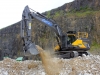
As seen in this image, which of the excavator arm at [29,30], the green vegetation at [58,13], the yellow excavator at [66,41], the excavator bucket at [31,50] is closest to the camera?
the excavator bucket at [31,50]

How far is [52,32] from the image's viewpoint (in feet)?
124

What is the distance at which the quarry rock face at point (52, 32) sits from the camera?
38812mm

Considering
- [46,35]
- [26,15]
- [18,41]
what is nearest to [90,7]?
[46,35]

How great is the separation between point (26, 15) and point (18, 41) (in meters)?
36.1

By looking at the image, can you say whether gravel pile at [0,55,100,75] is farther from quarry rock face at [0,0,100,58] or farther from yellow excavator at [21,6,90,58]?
quarry rock face at [0,0,100,58]

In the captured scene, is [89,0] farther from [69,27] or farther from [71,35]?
[71,35]

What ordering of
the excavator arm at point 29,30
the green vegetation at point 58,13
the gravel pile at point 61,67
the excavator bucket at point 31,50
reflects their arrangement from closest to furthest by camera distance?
the gravel pile at point 61,67 → the excavator bucket at point 31,50 → the excavator arm at point 29,30 → the green vegetation at point 58,13

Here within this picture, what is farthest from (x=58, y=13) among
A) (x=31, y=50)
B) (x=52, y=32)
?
(x=31, y=50)

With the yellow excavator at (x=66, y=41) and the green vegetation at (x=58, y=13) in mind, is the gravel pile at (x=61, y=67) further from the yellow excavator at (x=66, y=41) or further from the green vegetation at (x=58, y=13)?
the green vegetation at (x=58, y=13)

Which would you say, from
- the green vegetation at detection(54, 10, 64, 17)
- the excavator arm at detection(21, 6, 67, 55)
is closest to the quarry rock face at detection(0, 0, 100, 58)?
the green vegetation at detection(54, 10, 64, 17)

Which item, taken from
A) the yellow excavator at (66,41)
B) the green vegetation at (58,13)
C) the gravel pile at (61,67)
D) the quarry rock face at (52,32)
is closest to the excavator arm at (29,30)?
the yellow excavator at (66,41)

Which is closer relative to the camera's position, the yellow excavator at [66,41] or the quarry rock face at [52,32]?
the yellow excavator at [66,41]

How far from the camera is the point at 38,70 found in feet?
35.4

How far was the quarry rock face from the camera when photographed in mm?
38812
